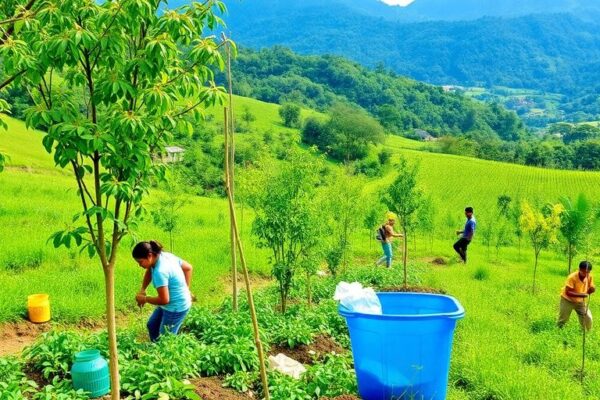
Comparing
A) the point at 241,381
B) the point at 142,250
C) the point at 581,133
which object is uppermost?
the point at 581,133

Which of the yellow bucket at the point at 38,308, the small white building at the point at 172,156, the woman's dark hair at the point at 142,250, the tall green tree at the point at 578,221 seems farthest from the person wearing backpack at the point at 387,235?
the woman's dark hair at the point at 142,250

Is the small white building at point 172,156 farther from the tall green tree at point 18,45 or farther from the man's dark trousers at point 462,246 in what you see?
the man's dark trousers at point 462,246

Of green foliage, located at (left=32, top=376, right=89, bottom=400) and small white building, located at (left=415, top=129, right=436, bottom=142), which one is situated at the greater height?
small white building, located at (left=415, top=129, right=436, bottom=142)

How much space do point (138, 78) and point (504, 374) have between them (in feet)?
21.2

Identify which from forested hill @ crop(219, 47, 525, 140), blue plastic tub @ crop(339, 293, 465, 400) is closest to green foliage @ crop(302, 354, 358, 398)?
blue plastic tub @ crop(339, 293, 465, 400)

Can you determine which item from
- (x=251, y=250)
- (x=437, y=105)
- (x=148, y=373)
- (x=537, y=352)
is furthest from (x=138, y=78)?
(x=437, y=105)

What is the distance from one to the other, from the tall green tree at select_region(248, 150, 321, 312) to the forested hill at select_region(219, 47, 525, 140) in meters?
111

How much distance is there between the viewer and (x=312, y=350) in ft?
27.1

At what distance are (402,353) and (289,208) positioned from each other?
419cm

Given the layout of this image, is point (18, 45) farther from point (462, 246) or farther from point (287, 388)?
point (462, 246)

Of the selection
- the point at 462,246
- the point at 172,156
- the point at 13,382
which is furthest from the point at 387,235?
the point at 13,382

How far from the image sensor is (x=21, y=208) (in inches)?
738

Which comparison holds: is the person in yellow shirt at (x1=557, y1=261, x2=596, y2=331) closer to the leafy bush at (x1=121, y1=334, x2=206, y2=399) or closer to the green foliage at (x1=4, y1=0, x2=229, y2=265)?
the leafy bush at (x1=121, y1=334, x2=206, y2=399)

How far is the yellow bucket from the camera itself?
936 centimetres
